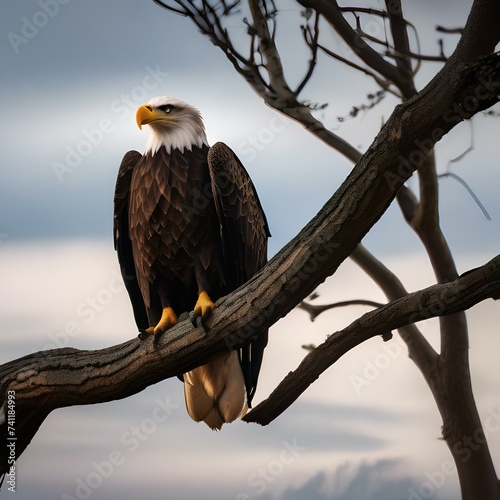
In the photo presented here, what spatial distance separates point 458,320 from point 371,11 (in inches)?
103

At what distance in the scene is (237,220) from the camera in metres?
3.91

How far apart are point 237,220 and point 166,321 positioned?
65 centimetres

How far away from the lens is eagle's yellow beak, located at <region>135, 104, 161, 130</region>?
4258 mm

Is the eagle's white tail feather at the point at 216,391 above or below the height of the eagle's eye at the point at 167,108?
below

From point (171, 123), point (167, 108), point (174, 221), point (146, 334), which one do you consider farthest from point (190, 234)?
point (167, 108)

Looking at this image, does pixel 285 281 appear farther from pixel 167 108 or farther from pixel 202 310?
pixel 167 108

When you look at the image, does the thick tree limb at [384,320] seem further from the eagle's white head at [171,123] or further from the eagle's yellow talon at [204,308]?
the eagle's white head at [171,123]

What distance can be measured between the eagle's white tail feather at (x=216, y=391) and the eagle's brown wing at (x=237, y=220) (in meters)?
0.16

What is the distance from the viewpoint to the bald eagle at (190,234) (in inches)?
154

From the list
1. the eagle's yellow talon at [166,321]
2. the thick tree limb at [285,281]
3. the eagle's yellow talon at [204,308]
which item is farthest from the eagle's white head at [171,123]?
the thick tree limb at [285,281]

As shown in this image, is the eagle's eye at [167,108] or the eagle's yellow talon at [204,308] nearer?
the eagle's yellow talon at [204,308]

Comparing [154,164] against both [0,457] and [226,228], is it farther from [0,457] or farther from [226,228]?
[0,457]

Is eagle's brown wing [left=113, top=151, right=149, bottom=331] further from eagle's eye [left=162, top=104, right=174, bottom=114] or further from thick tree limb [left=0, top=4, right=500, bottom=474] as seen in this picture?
thick tree limb [left=0, top=4, right=500, bottom=474]

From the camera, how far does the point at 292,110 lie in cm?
605
